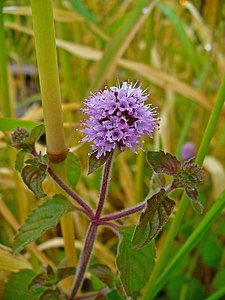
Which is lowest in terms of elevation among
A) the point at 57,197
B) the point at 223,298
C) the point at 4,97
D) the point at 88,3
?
the point at 223,298

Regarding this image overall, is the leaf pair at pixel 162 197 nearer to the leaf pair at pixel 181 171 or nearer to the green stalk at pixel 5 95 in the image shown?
the leaf pair at pixel 181 171

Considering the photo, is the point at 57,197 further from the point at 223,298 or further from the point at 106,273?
the point at 223,298

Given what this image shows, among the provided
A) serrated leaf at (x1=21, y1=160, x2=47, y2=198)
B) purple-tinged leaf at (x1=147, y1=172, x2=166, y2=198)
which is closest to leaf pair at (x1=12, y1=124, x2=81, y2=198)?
serrated leaf at (x1=21, y1=160, x2=47, y2=198)

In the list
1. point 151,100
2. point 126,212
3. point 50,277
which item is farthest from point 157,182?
point 151,100

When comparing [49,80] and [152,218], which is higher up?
[49,80]

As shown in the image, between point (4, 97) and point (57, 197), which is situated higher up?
point (4, 97)

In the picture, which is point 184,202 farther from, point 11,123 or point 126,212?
point 11,123


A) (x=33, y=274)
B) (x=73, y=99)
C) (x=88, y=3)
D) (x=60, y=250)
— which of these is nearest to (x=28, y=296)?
(x=33, y=274)
